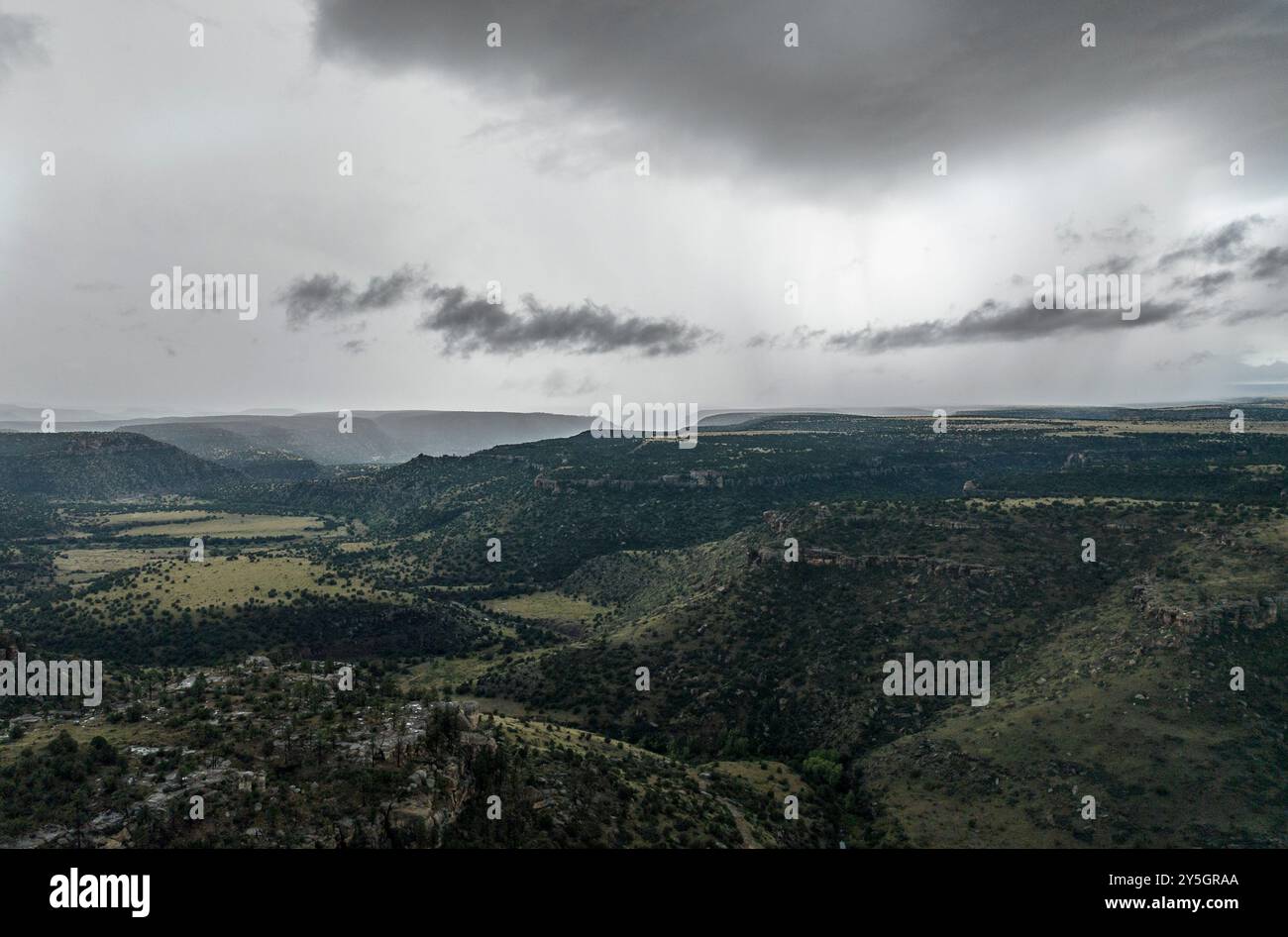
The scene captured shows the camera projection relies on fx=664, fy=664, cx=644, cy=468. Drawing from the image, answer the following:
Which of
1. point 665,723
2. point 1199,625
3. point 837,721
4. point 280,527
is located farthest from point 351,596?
point 1199,625

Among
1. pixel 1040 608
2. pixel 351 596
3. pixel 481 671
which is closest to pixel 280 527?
pixel 351 596

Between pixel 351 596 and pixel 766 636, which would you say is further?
pixel 351 596

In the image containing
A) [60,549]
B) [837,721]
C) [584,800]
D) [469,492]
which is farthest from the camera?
[469,492]

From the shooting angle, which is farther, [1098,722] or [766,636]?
[766,636]

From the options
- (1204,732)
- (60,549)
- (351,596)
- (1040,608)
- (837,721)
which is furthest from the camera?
(60,549)
